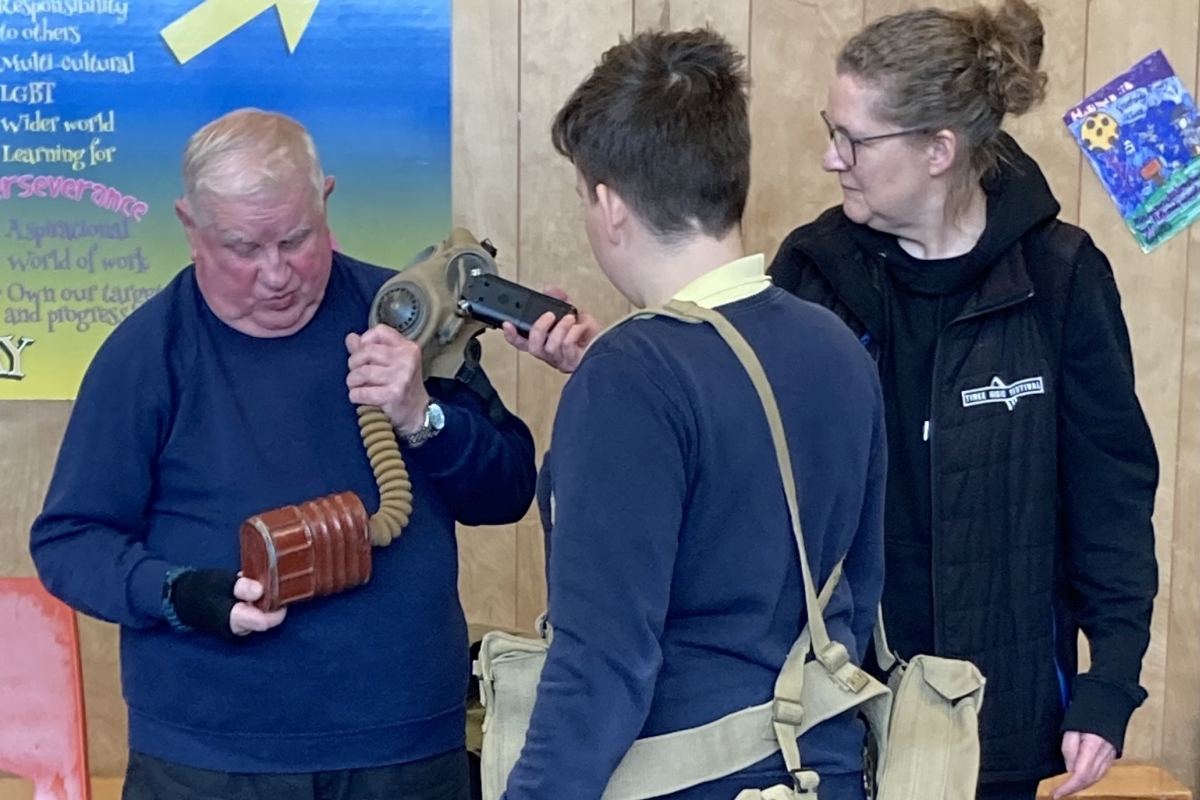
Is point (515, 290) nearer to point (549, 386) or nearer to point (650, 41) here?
point (650, 41)

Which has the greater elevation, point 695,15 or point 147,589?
point 695,15

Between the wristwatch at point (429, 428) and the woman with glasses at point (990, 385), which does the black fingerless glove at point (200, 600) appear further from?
the woman with glasses at point (990, 385)

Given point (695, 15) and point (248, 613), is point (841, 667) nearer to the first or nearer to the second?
point (248, 613)

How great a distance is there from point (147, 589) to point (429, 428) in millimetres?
324

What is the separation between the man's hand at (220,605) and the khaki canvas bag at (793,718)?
0.28 metres

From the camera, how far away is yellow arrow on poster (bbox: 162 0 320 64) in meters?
2.25

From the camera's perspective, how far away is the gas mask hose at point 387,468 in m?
1.44

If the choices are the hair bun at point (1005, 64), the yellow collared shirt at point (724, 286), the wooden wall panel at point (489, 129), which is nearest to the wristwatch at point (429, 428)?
the yellow collared shirt at point (724, 286)

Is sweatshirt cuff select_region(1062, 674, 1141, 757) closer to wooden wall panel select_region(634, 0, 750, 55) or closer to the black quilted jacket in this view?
the black quilted jacket

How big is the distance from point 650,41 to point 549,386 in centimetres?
129

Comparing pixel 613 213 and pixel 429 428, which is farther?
pixel 429 428

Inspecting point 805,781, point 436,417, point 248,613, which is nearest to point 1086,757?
point 805,781

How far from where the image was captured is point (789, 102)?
2342 mm

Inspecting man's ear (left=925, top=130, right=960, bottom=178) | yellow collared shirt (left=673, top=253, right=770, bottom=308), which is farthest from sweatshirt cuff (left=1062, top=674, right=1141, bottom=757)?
yellow collared shirt (left=673, top=253, right=770, bottom=308)
